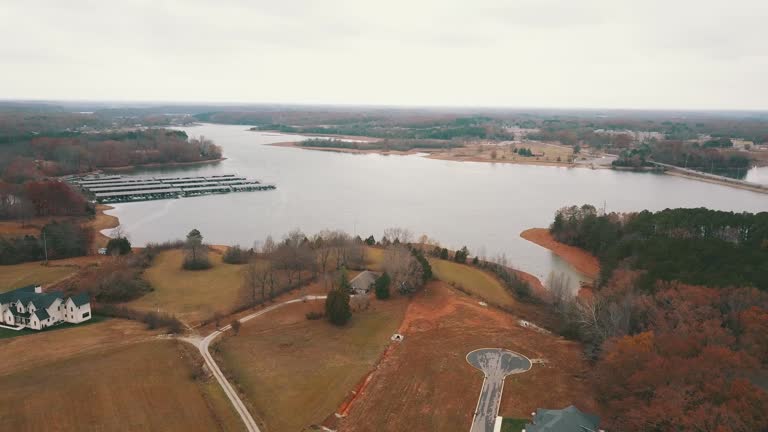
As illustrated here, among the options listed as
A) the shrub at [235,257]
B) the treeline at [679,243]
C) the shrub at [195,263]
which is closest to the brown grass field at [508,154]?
the treeline at [679,243]

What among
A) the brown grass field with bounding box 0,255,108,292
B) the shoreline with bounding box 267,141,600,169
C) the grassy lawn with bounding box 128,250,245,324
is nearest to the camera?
the grassy lawn with bounding box 128,250,245,324

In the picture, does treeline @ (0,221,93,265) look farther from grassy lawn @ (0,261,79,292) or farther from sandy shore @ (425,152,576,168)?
sandy shore @ (425,152,576,168)

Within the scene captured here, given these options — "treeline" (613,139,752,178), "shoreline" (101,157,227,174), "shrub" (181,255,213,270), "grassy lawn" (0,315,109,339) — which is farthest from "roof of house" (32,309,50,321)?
"treeline" (613,139,752,178)

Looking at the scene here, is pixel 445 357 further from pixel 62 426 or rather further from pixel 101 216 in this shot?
pixel 101 216

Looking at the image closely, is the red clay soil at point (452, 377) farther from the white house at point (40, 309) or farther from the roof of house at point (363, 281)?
the white house at point (40, 309)

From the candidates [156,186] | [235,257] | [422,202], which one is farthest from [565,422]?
[156,186]

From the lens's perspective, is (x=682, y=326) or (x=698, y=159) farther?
(x=698, y=159)

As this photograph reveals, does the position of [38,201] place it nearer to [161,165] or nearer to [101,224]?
[101,224]
